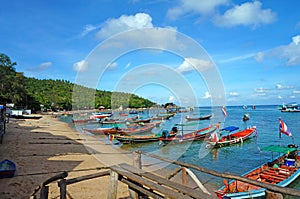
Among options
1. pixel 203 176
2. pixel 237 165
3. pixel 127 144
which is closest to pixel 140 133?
pixel 127 144

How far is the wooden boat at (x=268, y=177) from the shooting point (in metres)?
7.05

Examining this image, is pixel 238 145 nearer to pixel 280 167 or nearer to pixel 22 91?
pixel 280 167

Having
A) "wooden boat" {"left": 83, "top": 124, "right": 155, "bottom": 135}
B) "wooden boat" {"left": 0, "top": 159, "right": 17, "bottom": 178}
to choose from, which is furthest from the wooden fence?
"wooden boat" {"left": 83, "top": 124, "right": 155, "bottom": 135}

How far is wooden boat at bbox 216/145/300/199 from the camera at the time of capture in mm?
7055

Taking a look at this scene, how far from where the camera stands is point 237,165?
46.1ft

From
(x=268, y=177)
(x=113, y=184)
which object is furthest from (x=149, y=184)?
(x=268, y=177)

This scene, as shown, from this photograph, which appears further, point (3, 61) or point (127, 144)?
point (3, 61)

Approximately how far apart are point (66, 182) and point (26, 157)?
9.29m

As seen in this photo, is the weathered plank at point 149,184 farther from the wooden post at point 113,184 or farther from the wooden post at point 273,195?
the wooden post at point 273,195

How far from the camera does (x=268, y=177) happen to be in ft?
29.4

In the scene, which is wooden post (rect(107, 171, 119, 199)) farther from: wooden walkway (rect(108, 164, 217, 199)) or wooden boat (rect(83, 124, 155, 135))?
wooden boat (rect(83, 124, 155, 135))

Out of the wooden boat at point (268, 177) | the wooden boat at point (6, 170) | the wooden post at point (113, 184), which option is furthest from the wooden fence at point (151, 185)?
the wooden boat at point (6, 170)

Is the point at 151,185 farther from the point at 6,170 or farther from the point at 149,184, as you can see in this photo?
the point at 6,170

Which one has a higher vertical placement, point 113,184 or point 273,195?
point 273,195
